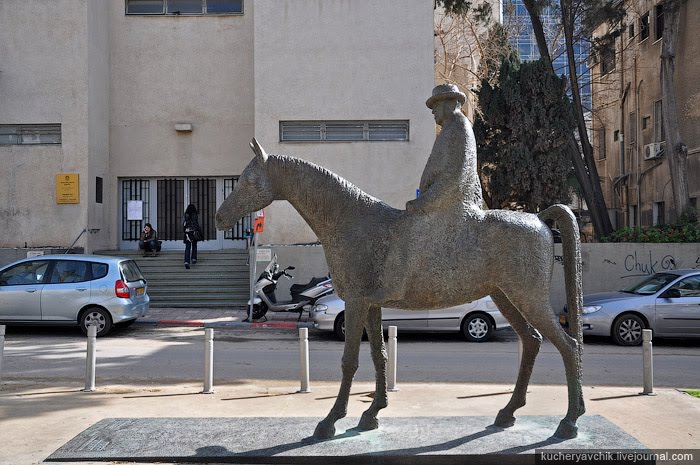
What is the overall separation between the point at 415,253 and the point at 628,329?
31.1 feet

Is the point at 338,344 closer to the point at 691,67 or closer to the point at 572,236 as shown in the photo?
the point at 572,236

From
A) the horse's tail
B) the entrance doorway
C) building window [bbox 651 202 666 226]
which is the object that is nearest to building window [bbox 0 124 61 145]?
the entrance doorway

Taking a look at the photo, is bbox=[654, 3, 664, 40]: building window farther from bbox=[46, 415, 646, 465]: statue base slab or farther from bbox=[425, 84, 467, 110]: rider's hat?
bbox=[46, 415, 646, 465]: statue base slab

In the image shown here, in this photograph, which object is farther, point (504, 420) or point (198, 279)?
point (198, 279)

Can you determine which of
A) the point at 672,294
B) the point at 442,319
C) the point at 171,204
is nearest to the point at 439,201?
the point at 442,319

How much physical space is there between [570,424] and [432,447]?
1.25m

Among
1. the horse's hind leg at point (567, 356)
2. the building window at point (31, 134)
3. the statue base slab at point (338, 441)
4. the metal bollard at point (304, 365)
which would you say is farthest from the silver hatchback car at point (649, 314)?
the building window at point (31, 134)

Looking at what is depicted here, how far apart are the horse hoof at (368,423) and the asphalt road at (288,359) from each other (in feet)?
12.5

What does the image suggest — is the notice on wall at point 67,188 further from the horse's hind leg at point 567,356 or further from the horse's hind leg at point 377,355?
the horse's hind leg at point 567,356

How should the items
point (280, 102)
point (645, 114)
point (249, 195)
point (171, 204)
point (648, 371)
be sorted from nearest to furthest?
point (249, 195)
point (648, 371)
point (280, 102)
point (171, 204)
point (645, 114)

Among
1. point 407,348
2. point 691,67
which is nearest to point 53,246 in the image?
point 407,348

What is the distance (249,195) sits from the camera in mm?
5922

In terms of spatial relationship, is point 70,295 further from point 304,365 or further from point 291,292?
point 304,365

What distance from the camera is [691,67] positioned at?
2278 cm
